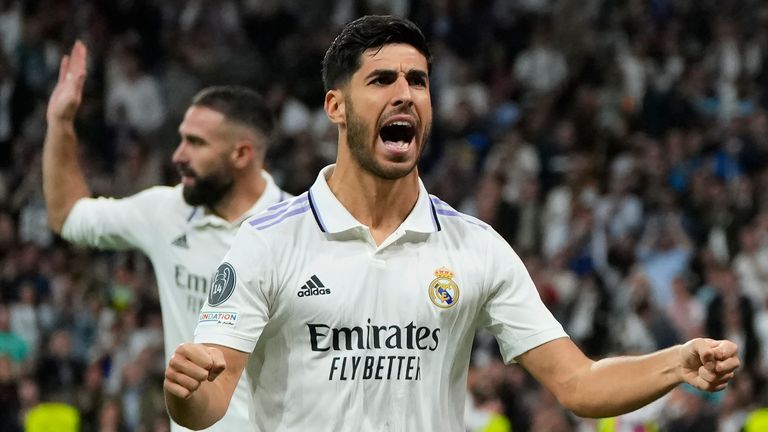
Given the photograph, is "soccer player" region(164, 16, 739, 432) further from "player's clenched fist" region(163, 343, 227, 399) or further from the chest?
"player's clenched fist" region(163, 343, 227, 399)

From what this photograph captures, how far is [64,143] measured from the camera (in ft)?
22.3

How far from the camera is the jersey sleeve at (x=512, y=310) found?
4.49 metres

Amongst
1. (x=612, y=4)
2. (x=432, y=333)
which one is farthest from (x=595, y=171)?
(x=432, y=333)

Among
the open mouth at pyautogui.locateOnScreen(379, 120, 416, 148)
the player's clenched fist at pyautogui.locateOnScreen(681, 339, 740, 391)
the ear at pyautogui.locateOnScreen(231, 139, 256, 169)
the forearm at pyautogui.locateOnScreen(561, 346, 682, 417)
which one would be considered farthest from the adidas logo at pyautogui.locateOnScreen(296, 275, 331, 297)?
the ear at pyautogui.locateOnScreen(231, 139, 256, 169)

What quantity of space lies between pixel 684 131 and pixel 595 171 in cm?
156

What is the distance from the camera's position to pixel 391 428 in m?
4.32

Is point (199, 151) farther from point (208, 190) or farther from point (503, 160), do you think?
point (503, 160)

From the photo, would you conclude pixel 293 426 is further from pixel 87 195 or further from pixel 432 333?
pixel 87 195

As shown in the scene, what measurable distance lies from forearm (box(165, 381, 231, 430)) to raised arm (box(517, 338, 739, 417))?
3.41ft

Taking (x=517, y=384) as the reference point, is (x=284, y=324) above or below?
above

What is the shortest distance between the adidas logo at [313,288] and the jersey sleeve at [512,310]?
0.55 m

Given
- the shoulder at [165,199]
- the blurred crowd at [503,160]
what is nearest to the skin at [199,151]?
the shoulder at [165,199]

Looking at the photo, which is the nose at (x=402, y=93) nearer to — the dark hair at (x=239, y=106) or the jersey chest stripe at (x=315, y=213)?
the jersey chest stripe at (x=315, y=213)

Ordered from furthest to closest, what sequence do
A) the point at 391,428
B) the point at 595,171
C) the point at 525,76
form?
the point at 525,76 → the point at 595,171 → the point at 391,428
